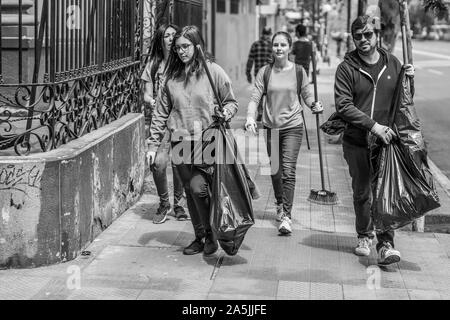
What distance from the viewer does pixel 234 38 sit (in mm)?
24125

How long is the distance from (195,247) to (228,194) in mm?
702

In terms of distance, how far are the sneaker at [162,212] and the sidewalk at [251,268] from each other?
0.07 m

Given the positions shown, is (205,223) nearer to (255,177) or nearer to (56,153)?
(56,153)

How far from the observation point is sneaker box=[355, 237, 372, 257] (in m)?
6.54

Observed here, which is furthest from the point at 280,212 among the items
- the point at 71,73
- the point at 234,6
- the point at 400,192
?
the point at 234,6

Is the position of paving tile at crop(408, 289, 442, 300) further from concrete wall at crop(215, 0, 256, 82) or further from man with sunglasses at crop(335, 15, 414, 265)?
concrete wall at crop(215, 0, 256, 82)

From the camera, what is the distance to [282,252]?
6613 mm

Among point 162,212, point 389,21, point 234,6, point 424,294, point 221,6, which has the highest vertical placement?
point 234,6

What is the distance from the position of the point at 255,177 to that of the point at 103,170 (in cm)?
313

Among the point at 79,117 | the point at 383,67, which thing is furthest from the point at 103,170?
the point at 383,67

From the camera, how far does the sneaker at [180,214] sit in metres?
7.69

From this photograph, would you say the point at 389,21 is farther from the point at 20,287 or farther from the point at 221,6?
the point at 20,287

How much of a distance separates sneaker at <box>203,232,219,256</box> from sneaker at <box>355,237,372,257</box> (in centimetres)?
115

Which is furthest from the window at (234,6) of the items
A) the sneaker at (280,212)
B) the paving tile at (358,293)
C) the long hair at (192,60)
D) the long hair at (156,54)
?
the paving tile at (358,293)
